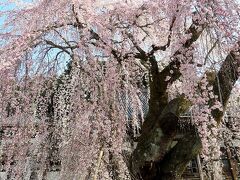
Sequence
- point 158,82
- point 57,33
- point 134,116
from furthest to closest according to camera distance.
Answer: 1. point 134,116
2. point 57,33
3. point 158,82

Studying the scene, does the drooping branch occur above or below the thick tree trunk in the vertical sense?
above

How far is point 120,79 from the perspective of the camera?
5.41m

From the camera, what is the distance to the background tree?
440 cm

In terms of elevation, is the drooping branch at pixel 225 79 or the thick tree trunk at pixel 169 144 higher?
the drooping branch at pixel 225 79

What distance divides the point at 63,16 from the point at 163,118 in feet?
6.62

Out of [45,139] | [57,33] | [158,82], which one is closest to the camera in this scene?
[158,82]

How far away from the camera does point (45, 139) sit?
6848 mm

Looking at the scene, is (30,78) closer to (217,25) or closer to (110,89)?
(110,89)

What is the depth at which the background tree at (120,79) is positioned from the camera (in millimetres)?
4402

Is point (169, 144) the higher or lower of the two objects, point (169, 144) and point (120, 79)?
the lower

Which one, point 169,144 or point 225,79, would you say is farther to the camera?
point 225,79

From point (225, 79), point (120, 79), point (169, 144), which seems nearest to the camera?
point (169, 144)

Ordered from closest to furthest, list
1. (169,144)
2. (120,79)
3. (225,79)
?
(169,144), (225,79), (120,79)

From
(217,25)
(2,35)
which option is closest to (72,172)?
(2,35)
